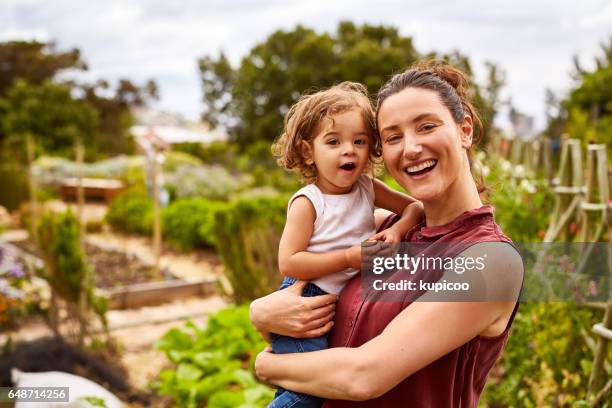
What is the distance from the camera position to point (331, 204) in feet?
5.91

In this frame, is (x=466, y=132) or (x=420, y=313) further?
(x=466, y=132)

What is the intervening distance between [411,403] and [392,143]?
642 mm

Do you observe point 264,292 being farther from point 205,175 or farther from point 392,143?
point 205,175

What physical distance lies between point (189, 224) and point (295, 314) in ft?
30.7

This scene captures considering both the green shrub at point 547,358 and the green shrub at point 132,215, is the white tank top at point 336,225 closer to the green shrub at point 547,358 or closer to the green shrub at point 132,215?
the green shrub at point 547,358

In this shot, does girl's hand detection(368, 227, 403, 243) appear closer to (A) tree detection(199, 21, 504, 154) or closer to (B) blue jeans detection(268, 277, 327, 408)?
(B) blue jeans detection(268, 277, 327, 408)

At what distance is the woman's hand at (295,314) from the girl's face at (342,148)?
0.34 metres

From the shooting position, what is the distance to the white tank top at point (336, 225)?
1754 mm

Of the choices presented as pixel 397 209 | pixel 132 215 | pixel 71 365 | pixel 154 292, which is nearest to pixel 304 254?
pixel 397 209

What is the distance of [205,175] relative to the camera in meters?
15.3

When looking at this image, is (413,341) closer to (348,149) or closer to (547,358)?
(348,149)

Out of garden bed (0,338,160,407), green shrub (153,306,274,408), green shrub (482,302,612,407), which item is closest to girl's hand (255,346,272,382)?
green shrub (153,306,274,408)

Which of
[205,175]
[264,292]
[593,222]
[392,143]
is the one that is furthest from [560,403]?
[205,175]

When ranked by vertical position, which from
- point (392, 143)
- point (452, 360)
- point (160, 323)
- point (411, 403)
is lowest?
point (160, 323)
